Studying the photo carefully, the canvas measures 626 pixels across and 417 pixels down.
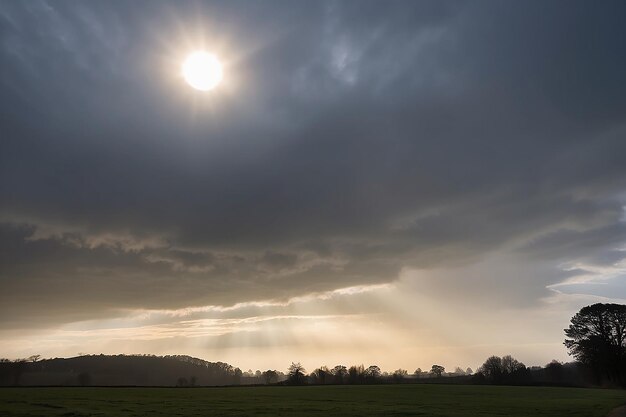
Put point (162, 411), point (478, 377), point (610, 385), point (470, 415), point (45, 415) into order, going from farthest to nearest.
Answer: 1. point (478, 377)
2. point (610, 385)
3. point (162, 411)
4. point (470, 415)
5. point (45, 415)

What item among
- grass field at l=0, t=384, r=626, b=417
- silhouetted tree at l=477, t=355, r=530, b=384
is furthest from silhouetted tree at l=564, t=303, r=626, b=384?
grass field at l=0, t=384, r=626, b=417

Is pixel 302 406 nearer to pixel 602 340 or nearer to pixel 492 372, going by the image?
pixel 602 340

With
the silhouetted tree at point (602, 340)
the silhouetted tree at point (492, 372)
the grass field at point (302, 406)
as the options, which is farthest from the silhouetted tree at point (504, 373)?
the grass field at point (302, 406)

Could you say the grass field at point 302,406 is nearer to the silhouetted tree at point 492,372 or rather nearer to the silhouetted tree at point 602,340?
the silhouetted tree at point 602,340

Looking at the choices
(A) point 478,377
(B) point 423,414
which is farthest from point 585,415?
(A) point 478,377

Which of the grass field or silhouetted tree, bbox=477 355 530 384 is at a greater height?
silhouetted tree, bbox=477 355 530 384

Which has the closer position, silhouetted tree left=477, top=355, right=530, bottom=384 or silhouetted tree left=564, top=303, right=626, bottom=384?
silhouetted tree left=564, top=303, right=626, bottom=384

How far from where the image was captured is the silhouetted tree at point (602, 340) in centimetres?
13325

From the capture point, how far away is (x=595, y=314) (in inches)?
5502

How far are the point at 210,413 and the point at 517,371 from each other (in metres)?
170

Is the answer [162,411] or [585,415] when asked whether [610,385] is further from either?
[162,411]

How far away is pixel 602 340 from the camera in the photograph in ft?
447

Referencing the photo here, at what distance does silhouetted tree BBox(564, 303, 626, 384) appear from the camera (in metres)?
133

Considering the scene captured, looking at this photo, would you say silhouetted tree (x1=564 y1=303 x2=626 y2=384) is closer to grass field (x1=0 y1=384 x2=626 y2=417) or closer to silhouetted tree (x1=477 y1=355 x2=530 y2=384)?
silhouetted tree (x1=477 y1=355 x2=530 y2=384)
